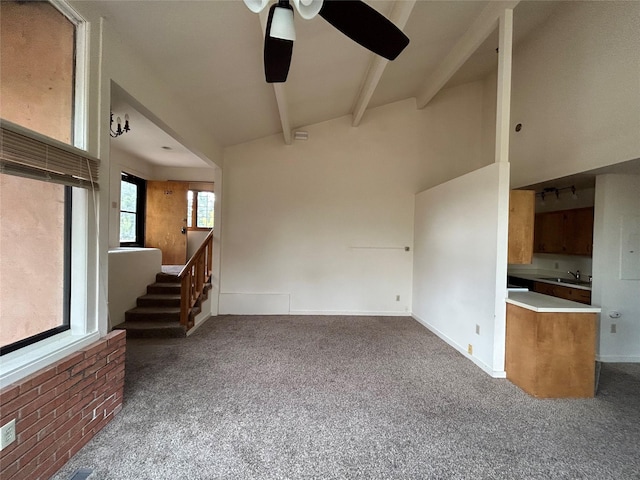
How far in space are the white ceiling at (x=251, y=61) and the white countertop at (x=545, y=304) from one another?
311cm

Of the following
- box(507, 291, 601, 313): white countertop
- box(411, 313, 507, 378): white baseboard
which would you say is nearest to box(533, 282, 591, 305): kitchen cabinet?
box(507, 291, 601, 313): white countertop

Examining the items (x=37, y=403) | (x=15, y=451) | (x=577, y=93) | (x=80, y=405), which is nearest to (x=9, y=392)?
(x=37, y=403)

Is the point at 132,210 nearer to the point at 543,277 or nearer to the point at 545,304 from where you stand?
the point at 545,304

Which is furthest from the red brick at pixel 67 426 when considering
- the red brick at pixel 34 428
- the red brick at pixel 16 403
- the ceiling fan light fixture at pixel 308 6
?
the ceiling fan light fixture at pixel 308 6

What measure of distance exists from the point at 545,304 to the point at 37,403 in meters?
3.90

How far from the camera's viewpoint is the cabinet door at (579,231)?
3.93 meters

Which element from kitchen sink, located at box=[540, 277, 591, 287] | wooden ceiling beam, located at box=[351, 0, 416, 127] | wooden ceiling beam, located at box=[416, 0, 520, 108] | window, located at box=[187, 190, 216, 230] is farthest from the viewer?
window, located at box=[187, 190, 216, 230]

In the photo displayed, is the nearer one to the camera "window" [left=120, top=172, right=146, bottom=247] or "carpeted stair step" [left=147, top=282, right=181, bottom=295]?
"carpeted stair step" [left=147, top=282, right=181, bottom=295]

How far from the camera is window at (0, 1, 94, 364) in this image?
1.58 meters

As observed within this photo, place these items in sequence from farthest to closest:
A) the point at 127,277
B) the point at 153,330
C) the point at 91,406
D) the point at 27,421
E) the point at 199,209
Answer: the point at 199,209, the point at 127,277, the point at 153,330, the point at 91,406, the point at 27,421

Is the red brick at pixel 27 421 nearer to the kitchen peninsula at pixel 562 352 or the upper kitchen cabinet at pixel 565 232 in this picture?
the kitchen peninsula at pixel 562 352

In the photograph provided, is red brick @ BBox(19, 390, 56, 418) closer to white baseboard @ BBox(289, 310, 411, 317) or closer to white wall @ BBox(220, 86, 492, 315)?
white wall @ BBox(220, 86, 492, 315)

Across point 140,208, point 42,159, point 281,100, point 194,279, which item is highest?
point 281,100

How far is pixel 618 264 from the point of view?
3.43m
